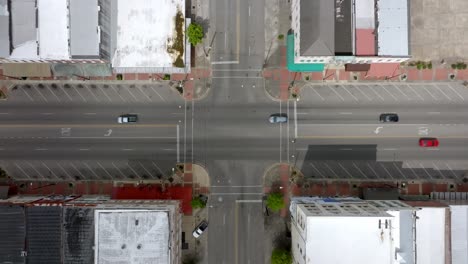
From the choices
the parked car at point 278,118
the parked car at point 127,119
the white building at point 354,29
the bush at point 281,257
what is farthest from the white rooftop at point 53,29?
the bush at point 281,257

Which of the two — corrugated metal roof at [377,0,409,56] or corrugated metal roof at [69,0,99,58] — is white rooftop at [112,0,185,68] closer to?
corrugated metal roof at [69,0,99,58]

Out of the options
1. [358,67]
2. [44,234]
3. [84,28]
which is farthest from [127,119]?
[358,67]

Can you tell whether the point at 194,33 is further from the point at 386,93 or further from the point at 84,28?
the point at 386,93

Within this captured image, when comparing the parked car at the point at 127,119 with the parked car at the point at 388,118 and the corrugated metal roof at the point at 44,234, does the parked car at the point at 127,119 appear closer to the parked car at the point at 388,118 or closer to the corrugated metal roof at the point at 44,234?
the corrugated metal roof at the point at 44,234

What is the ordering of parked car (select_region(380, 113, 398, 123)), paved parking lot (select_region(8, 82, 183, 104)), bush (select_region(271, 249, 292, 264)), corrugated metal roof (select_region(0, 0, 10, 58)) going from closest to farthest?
corrugated metal roof (select_region(0, 0, 10, 58)), bush (select_region(271, 249, 292, 264)), parked car (select_region(380, 113, 398, 123)), paved parking lot (select_region(8, 82, 183, 104))

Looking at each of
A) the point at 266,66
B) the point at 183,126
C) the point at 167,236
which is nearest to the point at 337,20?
the point at 266,66

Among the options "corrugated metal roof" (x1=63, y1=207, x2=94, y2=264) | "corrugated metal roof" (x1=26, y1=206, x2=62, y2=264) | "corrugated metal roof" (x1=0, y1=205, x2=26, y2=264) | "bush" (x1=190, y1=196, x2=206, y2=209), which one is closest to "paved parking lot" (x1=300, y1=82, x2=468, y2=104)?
"bush" (x1=190, y1=196, x2=206, y2=209)
